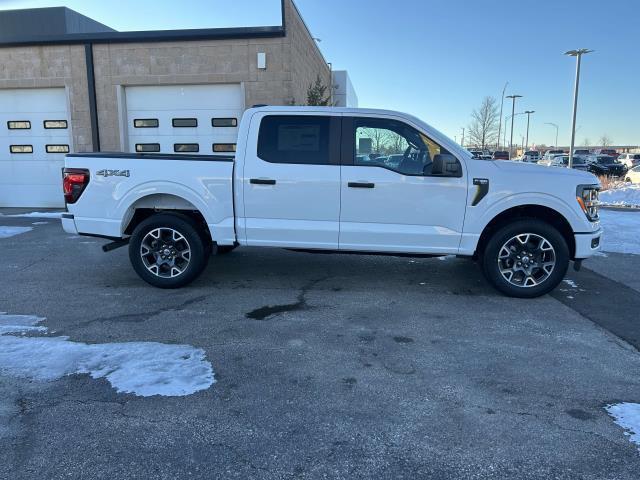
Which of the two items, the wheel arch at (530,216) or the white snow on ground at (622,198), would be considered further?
the white snow on ground at (622,198)

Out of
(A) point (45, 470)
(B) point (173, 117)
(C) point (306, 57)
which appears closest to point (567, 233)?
(A) point (45, 470)

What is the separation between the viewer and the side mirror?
16.9 feet

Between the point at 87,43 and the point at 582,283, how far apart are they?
40.6 ft

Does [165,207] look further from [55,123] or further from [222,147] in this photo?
[55,123]

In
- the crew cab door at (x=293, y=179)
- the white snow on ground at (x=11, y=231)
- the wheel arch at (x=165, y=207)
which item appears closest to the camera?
the crew cab door at (x=293, y=179)

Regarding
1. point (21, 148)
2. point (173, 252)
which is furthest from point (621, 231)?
point (21, 148)

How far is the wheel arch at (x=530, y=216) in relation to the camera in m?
5.44

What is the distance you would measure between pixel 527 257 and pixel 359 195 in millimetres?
1983

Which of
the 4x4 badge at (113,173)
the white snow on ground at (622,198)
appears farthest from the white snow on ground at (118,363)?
the white snow on ground at (622,198)

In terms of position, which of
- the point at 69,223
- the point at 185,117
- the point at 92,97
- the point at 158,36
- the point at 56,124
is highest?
the point at 158,36

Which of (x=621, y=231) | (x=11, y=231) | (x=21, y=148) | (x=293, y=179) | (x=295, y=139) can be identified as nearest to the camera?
(x=293, y=179)

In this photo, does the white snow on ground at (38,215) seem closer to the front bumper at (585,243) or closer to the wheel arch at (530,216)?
the wheel arch at (530,216)

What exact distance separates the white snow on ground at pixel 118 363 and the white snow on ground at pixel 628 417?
8.74 feet

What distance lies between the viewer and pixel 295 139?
18.1 feet
